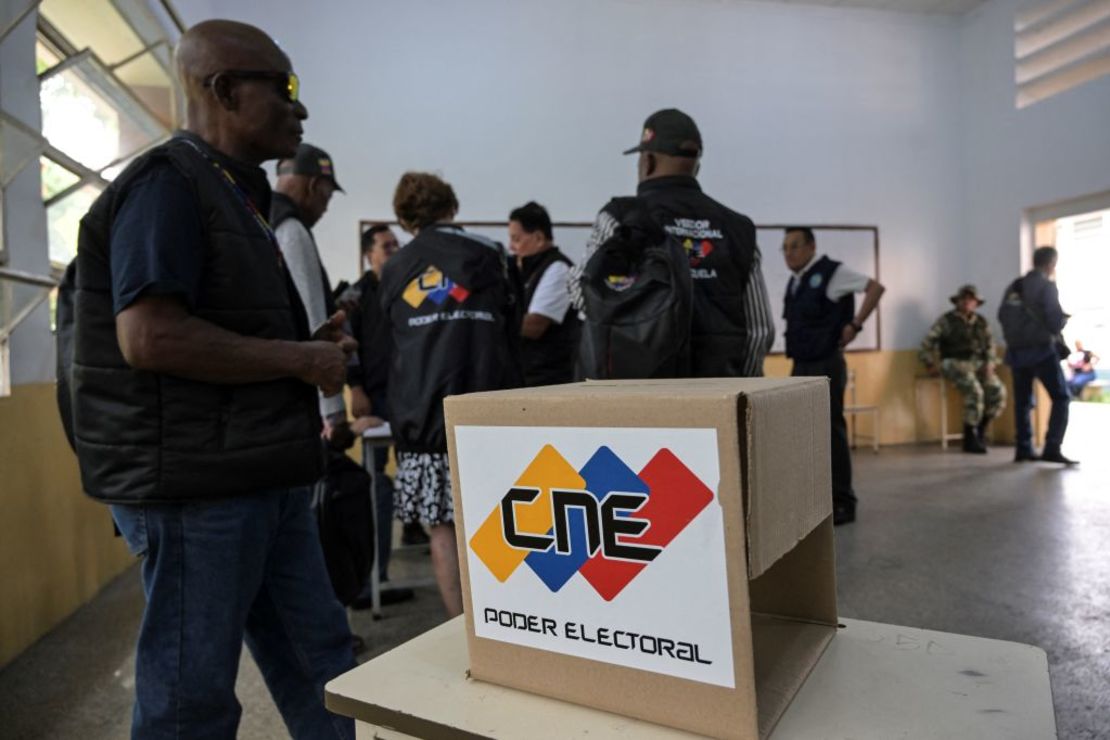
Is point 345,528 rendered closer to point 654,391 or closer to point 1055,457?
point 654,391

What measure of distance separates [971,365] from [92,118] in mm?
6293

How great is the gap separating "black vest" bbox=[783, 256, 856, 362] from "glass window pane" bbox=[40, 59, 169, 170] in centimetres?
338

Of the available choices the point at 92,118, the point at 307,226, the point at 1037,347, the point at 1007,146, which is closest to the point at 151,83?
the point at 92,118

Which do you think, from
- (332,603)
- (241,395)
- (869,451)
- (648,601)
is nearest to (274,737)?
(332,603)

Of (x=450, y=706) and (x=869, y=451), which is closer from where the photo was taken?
(x=450, y=706)

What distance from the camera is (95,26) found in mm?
3400

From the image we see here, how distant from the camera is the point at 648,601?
0.62 metres

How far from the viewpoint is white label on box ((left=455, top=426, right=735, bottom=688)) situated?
1.93ft

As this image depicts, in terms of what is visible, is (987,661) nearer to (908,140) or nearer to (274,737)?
(274,737)

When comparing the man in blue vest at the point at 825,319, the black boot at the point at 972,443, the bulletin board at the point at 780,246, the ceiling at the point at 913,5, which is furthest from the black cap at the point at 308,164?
the black boot at the point at 972,443

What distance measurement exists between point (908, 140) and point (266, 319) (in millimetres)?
6878

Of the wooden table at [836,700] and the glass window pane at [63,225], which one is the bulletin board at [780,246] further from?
the wooden table at [836,700]

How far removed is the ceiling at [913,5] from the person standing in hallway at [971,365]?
8.46 feet

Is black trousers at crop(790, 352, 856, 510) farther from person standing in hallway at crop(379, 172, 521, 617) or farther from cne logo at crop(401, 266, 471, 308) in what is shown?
cne logo at crop(401, 266, 471, 308)
